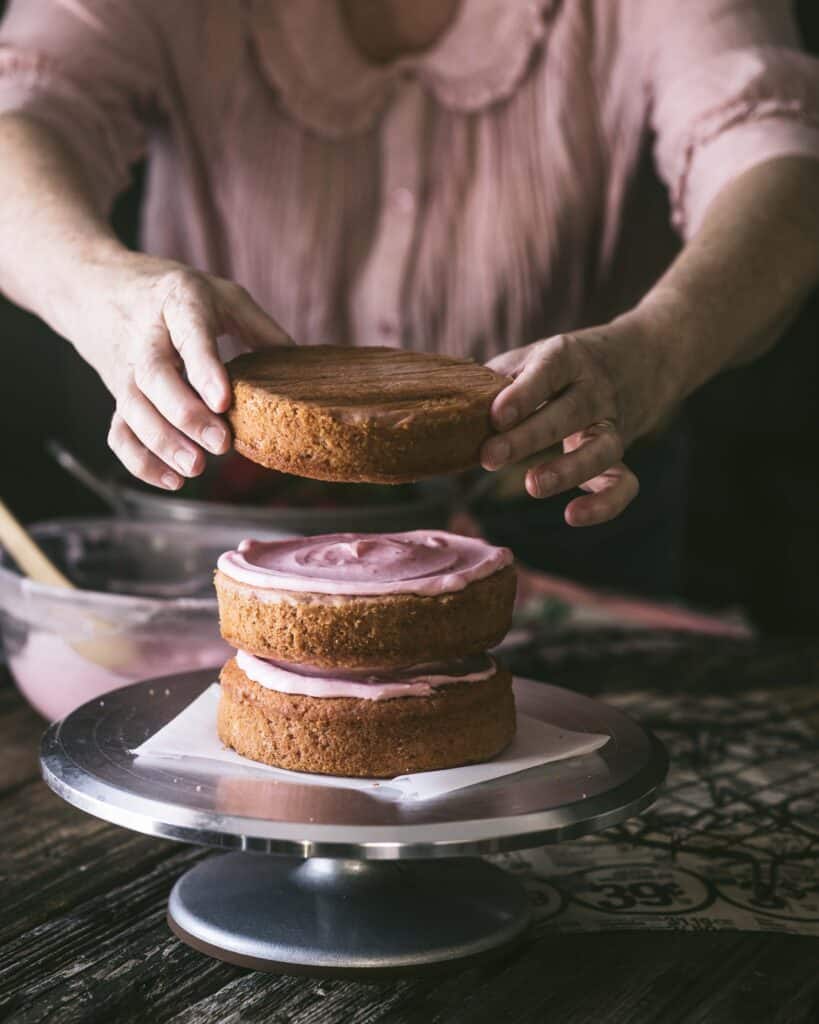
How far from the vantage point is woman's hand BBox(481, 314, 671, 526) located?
0.96 metres

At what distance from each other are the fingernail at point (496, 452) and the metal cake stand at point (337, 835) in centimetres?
24

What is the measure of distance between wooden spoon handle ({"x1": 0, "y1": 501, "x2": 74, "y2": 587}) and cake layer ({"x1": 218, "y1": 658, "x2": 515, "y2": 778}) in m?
0.46

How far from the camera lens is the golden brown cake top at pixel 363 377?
94 centimetres

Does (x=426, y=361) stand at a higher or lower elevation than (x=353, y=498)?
higher

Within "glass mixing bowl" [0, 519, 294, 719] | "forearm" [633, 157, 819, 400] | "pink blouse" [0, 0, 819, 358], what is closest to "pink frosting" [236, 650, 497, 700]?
"glass mixing bowl" [0, 519, 294, 719]

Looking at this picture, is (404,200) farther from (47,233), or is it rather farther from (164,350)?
(164,350)

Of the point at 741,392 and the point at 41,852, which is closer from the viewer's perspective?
the point at 41,852

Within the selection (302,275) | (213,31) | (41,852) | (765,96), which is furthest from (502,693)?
(213,31)

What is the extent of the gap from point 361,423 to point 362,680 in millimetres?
212

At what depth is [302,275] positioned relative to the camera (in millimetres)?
1992

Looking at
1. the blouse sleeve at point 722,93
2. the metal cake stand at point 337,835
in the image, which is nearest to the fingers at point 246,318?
the metal cake stand at point 337,835

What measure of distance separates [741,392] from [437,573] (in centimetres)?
259

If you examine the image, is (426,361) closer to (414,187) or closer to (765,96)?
(765,96)

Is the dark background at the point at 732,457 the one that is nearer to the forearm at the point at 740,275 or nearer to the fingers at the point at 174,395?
the forearm at the point at 740,275
